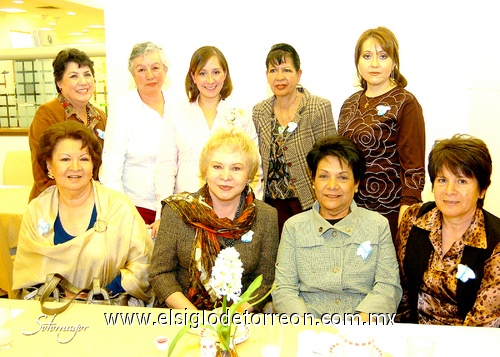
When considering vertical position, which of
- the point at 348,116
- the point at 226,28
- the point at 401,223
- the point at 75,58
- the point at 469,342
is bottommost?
the point at 469,342

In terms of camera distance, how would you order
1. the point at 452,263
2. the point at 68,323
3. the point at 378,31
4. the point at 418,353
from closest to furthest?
the point at 418,353, the point at 68,323, the point at 452,263, the point at 378,31

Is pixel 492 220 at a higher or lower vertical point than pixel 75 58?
lower

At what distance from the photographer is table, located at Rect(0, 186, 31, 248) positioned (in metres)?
3.93

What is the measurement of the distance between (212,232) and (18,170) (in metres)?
3.68

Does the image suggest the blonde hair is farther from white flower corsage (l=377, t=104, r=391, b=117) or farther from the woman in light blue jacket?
white flower corsage (l=377, t=104, r=391, b=117)

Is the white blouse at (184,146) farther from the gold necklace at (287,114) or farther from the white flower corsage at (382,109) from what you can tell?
the white flower corsage at (382,109)

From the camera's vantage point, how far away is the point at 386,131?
8.50 feet

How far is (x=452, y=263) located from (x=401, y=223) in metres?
0.32

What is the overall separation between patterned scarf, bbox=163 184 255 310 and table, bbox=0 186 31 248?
1927 mm

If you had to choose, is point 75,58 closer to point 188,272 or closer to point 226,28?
point 226,28

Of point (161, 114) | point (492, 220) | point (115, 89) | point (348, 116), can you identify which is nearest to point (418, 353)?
point (492, 220)

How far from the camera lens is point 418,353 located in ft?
4.58

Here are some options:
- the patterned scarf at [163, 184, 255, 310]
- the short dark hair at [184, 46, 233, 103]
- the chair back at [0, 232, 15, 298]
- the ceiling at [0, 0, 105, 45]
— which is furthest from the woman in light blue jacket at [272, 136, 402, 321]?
the ceiling at [0, 0, 105, 45]

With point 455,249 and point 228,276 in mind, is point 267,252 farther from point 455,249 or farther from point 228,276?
point 228,276
